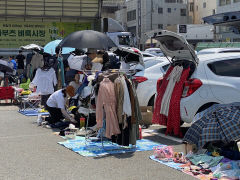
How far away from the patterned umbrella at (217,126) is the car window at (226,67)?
66.5 inches

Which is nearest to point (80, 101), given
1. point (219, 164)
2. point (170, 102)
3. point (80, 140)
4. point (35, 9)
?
point (80, 140)

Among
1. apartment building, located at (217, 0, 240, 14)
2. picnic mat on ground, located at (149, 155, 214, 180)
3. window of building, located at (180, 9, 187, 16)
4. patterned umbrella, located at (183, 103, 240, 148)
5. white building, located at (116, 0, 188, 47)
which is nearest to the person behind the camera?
picnic mat on ground, located at (149, 155, 214, 180)

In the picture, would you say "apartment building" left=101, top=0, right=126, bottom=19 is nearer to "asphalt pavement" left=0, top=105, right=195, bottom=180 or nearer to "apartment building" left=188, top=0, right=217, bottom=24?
"apartment building" left=188, top=0, right=217, bottom=24

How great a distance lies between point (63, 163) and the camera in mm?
7188

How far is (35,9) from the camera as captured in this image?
95.5ft

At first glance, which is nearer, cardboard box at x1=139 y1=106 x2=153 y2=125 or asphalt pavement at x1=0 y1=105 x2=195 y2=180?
asphalt pavement at x1=0 y1=105 x2=195 y2=180

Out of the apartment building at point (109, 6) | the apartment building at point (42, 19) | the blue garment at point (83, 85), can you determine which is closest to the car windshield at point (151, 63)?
the blue garment at point (83, 85)

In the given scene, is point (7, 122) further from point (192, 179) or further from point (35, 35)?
point (35, 35)

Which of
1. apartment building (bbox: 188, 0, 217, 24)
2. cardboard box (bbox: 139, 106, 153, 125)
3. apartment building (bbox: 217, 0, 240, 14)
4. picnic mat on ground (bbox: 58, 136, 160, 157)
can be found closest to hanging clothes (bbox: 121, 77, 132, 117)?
picnic mat on ground (bbox: 58, 136, 160, 157)

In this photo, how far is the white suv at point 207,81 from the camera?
8.65 m

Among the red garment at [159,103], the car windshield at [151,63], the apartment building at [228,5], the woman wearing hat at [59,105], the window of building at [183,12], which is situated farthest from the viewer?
the window of building at [183,12]

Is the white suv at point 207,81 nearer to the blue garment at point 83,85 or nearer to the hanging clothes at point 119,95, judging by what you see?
the hanging clothes at point 119,95

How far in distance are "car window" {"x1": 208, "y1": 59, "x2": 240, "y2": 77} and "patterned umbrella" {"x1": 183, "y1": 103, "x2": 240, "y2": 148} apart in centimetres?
169

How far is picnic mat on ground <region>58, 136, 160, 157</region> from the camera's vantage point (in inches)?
318
